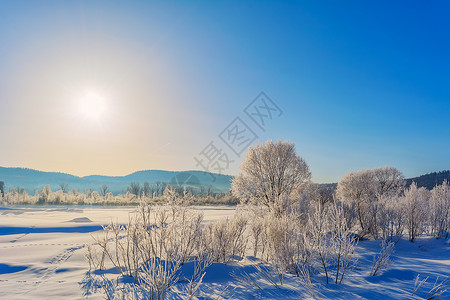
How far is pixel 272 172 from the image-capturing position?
49.8 feet

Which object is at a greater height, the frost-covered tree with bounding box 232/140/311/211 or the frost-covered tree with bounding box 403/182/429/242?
the frost-covered tree with bounding box 232/140/311/211

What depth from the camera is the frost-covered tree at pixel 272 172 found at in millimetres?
15172

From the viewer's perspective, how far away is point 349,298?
4.57 m

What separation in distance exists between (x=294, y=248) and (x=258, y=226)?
2371 millimetres

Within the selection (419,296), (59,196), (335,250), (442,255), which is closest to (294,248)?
(335,250)

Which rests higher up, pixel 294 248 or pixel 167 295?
pixel 294 248

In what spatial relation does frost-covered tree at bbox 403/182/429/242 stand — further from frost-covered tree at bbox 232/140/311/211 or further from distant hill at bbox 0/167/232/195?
distant hill at bbox 0/167/232/195

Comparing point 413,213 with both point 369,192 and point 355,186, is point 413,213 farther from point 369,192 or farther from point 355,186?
point 355,186

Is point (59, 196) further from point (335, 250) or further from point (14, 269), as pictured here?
point (335, 250)

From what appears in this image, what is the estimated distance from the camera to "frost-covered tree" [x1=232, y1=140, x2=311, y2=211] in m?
15.2

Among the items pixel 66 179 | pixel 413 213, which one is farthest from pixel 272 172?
pixel 66 179

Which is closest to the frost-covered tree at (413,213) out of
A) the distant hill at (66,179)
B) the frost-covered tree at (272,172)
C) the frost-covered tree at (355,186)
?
the frost-covered tree at (272,172)

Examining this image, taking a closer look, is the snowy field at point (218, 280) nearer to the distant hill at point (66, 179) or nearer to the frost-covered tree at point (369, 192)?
the frost-covered tree at point (369, 192)

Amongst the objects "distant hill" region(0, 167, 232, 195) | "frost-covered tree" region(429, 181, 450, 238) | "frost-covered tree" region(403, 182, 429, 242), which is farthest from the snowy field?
"distant hill" region(0, 167, 232, 195)
